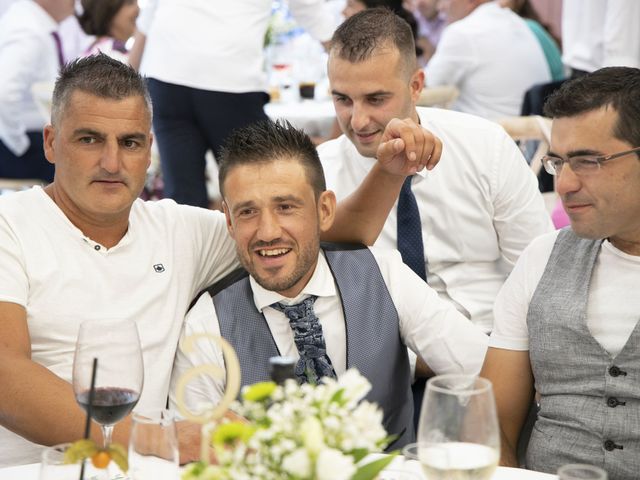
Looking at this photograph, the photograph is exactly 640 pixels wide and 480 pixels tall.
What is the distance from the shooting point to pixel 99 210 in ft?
7.43

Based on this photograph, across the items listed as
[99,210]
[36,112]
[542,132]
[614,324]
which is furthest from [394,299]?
[36,112]

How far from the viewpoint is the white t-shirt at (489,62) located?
17.8 feet

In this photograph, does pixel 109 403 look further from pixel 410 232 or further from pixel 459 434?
pixel 410 232

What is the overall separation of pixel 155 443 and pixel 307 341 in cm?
92

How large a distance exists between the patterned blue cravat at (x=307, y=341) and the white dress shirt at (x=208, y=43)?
2.44 meters

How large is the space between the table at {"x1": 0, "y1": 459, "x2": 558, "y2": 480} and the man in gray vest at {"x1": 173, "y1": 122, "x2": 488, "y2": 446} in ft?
1.67

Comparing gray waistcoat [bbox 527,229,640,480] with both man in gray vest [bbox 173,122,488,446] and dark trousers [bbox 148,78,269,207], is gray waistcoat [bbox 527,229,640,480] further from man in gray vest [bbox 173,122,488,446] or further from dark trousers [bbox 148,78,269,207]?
dark trousers [bbox 148,78,269,207]

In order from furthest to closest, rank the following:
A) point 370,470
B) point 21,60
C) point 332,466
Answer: point 21,60
point 370,470
point 332,466

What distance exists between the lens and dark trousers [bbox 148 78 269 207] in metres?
4.54

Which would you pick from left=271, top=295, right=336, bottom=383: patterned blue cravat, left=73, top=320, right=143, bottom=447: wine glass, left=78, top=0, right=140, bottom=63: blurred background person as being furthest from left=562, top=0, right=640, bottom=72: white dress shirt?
left=73, top=320, right=143, bottom=447: wine glass

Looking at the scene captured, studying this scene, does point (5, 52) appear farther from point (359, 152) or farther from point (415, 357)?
point (415, 357)

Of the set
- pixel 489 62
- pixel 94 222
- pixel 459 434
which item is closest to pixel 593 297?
pixel 459 434

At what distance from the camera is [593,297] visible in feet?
6.91

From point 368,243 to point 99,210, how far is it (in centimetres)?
67
